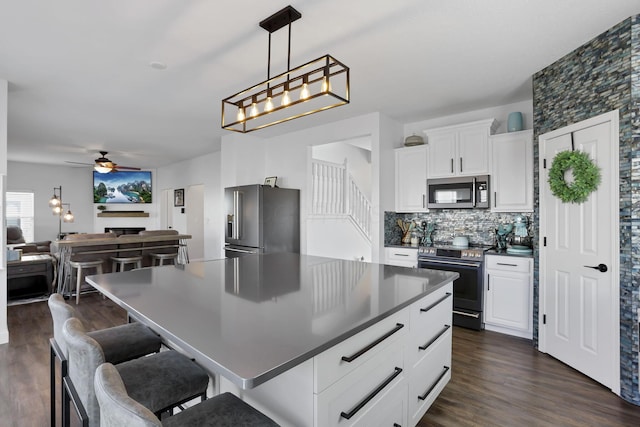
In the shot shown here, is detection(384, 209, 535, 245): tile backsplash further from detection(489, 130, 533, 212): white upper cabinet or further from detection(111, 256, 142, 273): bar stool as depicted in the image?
detection(111, 256, 142, 273): bar stool

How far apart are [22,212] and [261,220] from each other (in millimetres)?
7649

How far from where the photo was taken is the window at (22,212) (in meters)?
8.16

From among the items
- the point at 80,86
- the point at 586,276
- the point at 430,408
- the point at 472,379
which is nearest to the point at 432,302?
the point at 430,408

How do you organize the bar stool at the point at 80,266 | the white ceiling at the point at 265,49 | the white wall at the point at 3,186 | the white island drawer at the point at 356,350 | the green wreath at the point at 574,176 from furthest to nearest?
the bar stool at the point at 80,266 < the white wall at the point at 3,186 < the green wreath at the point at 574,176 < the white ceiling at the point at 265,49 < the white island drawer at the point at 356,350

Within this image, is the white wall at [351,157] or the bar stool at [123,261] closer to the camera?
the bar stool at [123,261]

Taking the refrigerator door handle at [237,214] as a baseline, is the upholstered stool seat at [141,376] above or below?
below

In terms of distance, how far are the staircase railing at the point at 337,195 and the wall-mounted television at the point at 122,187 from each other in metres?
6.52

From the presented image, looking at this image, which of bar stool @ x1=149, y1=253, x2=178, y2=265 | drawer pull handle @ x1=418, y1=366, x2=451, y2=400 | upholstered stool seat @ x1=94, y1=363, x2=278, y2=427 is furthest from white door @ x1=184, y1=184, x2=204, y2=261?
upholstered stool seat @ x1=94, y1=363, x2=278, y2=427

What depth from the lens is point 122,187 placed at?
31.0 ft

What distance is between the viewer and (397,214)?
477 cm

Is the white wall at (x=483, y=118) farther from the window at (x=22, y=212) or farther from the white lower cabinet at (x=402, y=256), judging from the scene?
the window at (x=22, y=212)

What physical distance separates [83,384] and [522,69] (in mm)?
3926

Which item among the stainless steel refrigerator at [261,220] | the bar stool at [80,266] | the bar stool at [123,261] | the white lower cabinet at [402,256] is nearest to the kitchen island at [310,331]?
the white lower cabinet at [402,256]

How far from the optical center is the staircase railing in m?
5.63
